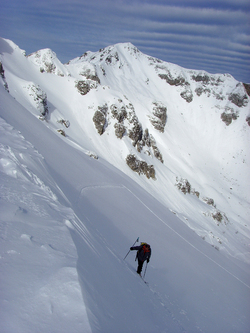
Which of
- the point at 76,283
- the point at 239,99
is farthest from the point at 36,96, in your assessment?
the point at 239,99

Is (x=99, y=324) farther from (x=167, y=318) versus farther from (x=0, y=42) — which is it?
(x=0, y=42)

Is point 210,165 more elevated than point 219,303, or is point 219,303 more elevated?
point 210,165

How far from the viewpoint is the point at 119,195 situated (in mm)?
14555

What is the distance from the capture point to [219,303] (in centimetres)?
780

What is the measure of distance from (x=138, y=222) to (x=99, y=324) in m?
9.41

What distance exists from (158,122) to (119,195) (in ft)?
149

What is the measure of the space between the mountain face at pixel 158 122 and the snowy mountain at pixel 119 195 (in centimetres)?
34

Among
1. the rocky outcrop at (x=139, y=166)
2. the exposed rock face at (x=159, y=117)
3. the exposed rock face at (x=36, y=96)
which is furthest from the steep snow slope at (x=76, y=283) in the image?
the exposed rock face at (x=159, y=117)

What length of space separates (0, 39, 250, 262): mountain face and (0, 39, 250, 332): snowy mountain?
336mm

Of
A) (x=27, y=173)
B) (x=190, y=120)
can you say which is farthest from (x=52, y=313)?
(x=190, y=120)

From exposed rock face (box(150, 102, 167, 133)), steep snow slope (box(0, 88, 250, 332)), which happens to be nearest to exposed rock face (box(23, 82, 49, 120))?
steep snow slope (box(0, 88, 250, 332))

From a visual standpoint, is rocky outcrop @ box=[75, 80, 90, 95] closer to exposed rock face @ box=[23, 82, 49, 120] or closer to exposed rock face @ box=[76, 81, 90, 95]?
exposed rock face @ box=[76, 81, 90, 95]

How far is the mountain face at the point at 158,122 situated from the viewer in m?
→ 32.2

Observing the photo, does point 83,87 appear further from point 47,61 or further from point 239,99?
point 239,99
